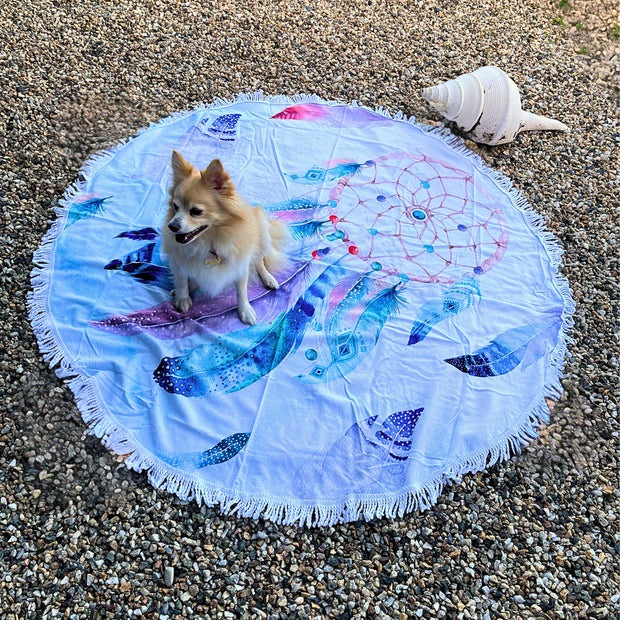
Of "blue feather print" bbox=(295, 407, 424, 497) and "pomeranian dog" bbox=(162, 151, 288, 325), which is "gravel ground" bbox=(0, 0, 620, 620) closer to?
"blue feather print" bbox=(295, 407, 424, 497)

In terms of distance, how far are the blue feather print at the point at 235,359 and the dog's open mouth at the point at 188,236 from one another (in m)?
0.73

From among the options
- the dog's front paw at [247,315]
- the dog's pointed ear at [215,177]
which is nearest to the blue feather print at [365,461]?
the dog's front paw at [247,315]

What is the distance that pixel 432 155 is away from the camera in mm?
4629

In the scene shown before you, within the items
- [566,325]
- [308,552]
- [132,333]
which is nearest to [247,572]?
[308,552]

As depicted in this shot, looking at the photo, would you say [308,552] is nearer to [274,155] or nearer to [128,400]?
[128,400]

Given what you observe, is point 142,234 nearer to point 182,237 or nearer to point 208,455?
point 182,237

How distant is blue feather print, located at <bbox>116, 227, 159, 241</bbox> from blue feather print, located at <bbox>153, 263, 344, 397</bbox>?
0.94 metres

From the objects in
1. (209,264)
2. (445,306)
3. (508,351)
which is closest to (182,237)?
(209,264)

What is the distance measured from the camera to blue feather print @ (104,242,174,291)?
3623mm

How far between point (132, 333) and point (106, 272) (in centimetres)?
52

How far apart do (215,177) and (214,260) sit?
19.6 inches

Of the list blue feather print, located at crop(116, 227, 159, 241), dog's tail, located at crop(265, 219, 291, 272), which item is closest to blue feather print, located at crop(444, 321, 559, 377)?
dog's tail, located at crop(265, 219, 291, 272)

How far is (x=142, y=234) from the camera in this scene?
3.84m

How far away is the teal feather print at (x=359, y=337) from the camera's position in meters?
3.35
